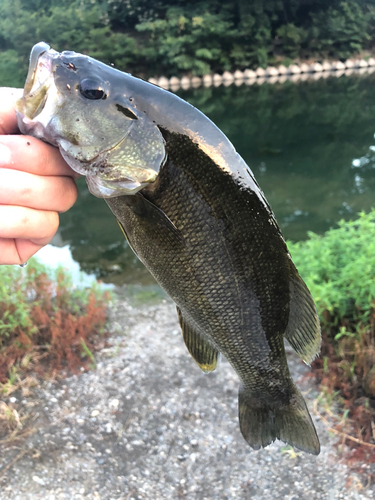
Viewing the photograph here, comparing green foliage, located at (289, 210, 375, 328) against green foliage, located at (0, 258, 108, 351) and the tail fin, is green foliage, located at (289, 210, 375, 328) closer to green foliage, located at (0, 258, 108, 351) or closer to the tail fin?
the tail fin

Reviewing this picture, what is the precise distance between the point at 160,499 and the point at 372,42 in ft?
127

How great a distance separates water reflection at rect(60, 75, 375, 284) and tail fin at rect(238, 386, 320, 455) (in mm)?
4342

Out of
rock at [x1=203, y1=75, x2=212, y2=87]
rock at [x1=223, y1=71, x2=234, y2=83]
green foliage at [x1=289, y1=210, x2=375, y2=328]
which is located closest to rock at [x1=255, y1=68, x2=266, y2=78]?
rock at [x1=223, y1=71, x2=234, y2=83]

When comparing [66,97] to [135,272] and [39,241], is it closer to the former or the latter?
[39,241]

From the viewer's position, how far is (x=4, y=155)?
51.4 inches

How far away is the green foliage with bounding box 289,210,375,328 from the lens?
3.40m

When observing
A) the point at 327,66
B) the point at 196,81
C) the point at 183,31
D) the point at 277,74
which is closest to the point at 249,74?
the point at 277,74

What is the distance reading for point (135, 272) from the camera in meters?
6.47

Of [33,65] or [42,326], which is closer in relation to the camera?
[33,65]

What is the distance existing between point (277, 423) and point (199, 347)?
555 millimetres

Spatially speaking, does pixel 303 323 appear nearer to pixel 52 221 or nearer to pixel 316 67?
pixel 52 221

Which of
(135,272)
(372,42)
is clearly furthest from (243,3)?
(135,272)

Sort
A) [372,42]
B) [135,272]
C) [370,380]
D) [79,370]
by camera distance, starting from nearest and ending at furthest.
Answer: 1. [370,380]
2. [79,370]
3. [135,272]
4. [372,42]

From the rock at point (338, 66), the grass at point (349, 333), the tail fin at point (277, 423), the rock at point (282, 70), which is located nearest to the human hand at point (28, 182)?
the tail fin at point (277, 423)
